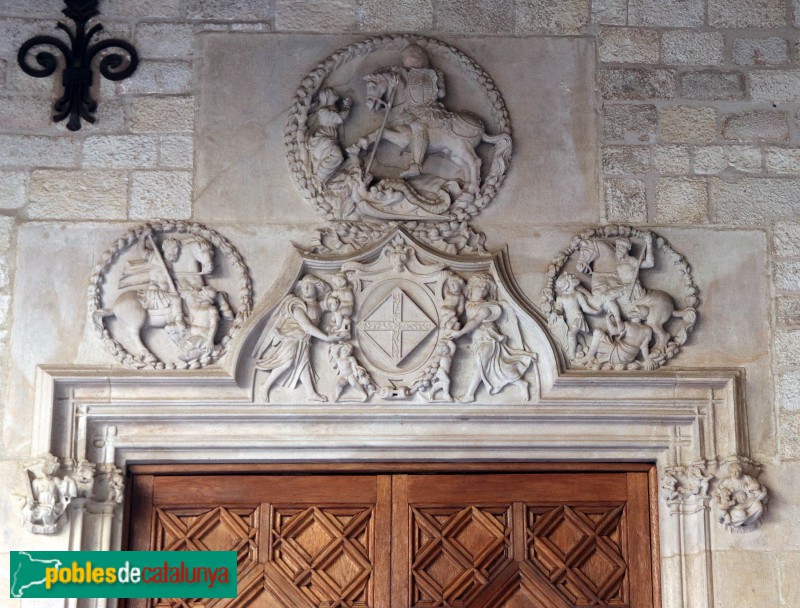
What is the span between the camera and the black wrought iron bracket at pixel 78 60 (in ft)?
13.7

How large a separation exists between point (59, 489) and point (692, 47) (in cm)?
271

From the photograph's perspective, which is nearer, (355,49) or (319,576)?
(319,576)

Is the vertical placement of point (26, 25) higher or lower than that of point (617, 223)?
higher

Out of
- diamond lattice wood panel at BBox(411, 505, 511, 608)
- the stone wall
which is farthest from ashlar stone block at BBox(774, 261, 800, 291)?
diamond lattice wood panel at BBox(411, 505, 511, 608)

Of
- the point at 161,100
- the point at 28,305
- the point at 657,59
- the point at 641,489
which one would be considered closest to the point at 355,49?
the point at 161,100

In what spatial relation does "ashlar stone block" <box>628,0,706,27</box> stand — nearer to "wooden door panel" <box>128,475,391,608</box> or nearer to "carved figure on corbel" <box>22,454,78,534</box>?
"wooden door panel" <box>128,475,391,608</box>

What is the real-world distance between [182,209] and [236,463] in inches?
35.6

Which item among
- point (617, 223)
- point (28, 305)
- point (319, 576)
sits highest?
point (617, 223)

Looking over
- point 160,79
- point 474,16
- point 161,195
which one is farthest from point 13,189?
point 474,16

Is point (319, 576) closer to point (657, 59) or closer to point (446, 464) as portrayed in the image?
point (446, 464)

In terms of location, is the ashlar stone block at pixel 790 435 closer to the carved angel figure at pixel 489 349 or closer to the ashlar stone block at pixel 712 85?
the carved angel figure at pixel 489 349

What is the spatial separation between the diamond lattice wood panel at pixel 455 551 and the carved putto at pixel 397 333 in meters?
0.41

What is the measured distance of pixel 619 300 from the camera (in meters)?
4.07

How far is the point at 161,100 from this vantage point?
4.21m
